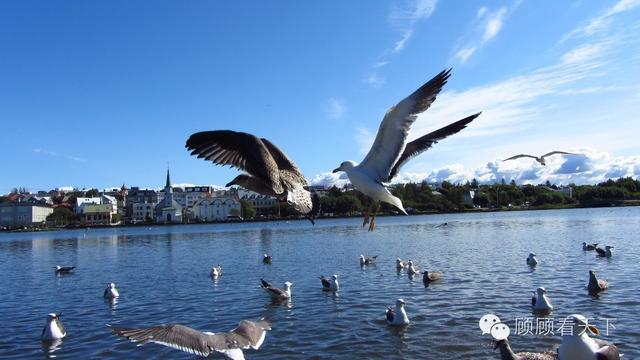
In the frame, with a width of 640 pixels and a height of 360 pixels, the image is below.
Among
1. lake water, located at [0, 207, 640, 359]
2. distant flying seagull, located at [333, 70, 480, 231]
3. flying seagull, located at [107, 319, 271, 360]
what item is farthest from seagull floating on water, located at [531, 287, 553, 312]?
flying seagull, located at [107, 319, 271, 360]

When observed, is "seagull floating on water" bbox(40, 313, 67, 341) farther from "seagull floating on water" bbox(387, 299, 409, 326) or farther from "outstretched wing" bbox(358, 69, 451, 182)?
"outstretched wing" bbox(358, 69, 451, 182)

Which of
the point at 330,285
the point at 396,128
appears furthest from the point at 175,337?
the point at 330,285

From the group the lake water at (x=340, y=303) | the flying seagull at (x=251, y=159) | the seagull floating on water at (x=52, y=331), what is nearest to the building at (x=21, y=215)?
the lake water at (x=340, y=303)

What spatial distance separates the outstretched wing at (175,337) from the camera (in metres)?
6.28

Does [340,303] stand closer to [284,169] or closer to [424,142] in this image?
[424,142]

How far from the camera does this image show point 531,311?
11.6 meters

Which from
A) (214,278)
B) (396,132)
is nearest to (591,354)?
(396,132)

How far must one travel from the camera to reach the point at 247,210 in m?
136

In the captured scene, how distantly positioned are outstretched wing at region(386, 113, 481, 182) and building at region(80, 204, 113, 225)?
14496 centimetres

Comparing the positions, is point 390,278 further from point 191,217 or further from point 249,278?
point 191,217

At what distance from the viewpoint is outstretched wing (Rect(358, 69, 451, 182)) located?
691 cm

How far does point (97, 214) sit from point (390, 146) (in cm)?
15053

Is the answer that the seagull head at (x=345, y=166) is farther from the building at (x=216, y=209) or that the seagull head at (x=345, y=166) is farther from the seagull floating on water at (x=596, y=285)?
the building at (x=216, y=209)

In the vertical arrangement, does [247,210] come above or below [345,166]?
above
